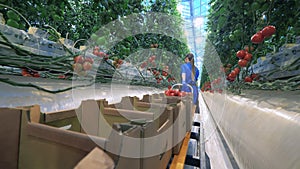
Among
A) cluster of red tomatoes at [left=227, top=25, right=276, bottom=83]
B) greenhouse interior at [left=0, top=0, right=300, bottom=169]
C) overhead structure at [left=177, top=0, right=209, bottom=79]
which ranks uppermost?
overhead structure at [left=177, top=0, right=209, bottom=79]

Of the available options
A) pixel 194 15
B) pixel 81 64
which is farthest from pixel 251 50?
pixel 194 15

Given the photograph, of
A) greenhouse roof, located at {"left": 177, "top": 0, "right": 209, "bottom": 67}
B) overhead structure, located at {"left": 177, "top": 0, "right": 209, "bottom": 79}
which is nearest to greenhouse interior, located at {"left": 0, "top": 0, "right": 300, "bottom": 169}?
overhead structure, located at {"left": 177, "top": 0, "right": 209, "bottom": 79}

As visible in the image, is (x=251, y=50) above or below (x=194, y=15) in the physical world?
below

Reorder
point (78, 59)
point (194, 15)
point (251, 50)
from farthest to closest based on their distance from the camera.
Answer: point (194, 15)
point (251, 50)
point (78, 59)

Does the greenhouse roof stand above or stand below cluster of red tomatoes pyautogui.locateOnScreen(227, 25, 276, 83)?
above

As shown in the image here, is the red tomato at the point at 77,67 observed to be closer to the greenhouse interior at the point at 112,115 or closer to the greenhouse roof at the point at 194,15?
the greenhouse interior at the point at 112,115

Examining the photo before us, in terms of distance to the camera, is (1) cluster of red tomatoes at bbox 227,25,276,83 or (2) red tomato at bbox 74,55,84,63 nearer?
(2) red tomato at bbox 74,55,84,63

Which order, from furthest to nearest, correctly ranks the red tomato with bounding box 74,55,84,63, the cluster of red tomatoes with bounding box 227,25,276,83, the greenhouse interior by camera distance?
the cluster of red tomatoes with bounding box 227,25,276,83
the red tomato with bounding box 74,55,84,63
the greenhouse interior

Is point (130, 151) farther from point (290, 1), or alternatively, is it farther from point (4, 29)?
point (290, 1)

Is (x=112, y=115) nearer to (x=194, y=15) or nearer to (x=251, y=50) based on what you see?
(x=251, y=50)

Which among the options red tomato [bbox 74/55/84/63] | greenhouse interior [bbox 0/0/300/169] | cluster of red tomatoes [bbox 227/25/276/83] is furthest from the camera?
cluster of red tomatoes [bbox 227/25/276/83]

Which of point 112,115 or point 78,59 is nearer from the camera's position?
point 112,115

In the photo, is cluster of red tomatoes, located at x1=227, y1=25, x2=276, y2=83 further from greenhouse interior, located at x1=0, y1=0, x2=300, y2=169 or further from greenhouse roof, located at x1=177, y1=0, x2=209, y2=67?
greenhouse roof, located at x1=177, y1=0, x2=209, y2=67

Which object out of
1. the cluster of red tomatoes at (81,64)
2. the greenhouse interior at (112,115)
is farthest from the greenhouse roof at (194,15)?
the cluster of red tomatoes at (81,64)
